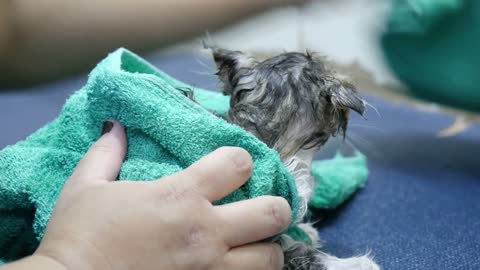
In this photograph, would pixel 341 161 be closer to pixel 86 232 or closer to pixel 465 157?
pixel 465 157

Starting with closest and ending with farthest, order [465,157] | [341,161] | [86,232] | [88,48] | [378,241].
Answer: [86,232] → [378,241] → [341,161] → [465,157] → [88,48]

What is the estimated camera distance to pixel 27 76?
69.4 inches

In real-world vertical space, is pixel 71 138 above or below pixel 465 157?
above

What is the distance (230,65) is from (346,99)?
205 mm

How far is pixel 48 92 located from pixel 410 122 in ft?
3.65

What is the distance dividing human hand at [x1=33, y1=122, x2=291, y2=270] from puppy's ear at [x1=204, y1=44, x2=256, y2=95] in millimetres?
219

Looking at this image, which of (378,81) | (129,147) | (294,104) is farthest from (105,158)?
(378,81)

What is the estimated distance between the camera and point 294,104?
721 mm

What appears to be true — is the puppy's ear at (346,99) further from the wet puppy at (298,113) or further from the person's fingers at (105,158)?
the person's fingers at (105,158)

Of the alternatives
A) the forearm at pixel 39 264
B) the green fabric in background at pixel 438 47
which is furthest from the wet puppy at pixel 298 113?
the green fabric in background at pixel 438 47

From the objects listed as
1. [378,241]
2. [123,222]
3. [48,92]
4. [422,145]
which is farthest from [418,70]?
[48,92]

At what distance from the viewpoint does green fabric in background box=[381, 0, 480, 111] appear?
1.21 m

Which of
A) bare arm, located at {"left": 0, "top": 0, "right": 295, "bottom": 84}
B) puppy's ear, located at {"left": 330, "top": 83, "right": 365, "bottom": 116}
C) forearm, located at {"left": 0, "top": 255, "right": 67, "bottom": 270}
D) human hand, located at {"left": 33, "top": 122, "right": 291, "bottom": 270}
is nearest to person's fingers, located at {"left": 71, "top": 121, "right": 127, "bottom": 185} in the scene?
human hand, located at {"left": 33, "top": 122, "right": 291, "bottom": 270}

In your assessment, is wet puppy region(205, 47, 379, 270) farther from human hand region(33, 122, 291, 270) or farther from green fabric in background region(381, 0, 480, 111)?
green fabric in background region(381, 0, 480, 111)
